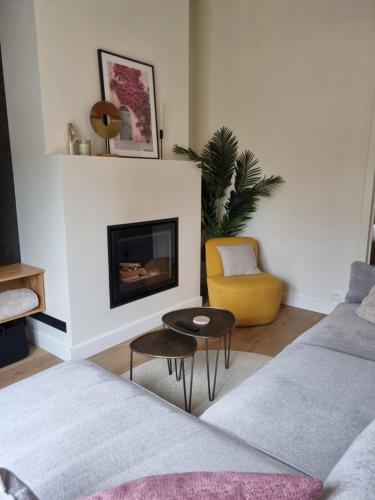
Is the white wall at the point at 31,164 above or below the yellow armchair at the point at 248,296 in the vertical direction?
above

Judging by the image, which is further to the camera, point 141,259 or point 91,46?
point 141,259

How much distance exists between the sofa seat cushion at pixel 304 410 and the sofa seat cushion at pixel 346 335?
6.2 inches

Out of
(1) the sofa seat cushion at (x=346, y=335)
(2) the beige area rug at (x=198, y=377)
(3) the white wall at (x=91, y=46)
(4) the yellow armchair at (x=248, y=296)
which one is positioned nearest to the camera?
(1) the sofa seat cushion at (x=346, y=335)

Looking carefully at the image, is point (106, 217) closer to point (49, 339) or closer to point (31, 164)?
point (31, 164)

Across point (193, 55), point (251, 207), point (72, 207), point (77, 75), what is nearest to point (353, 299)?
point (251, 207)

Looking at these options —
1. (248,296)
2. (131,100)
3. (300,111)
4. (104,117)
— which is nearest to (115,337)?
(248,296)

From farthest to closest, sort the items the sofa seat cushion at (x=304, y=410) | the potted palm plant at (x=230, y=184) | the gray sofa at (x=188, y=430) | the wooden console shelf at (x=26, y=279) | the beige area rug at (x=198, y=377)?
the potted palm plant at (x=230, y=184)
the wooden console shelf at (x=26, y=279)
the beige area rug at (x=198, y=377)
the sofa seat cushion at (x=304, y=410)
the gray sofa at (x=188, y=430)

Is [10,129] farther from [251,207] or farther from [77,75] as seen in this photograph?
[251,207]

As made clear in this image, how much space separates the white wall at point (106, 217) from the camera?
256 cm

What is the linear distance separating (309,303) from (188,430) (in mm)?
2855

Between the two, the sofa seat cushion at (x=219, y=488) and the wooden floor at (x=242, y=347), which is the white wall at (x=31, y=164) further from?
the sofa seat cushion at (x=219, y=488)

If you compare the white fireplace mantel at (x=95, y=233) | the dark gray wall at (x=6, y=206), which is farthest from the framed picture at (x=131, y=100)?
the dark gray wall at (x=6, y=206)

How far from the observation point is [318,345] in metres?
2.01

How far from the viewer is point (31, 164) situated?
2631 mm
